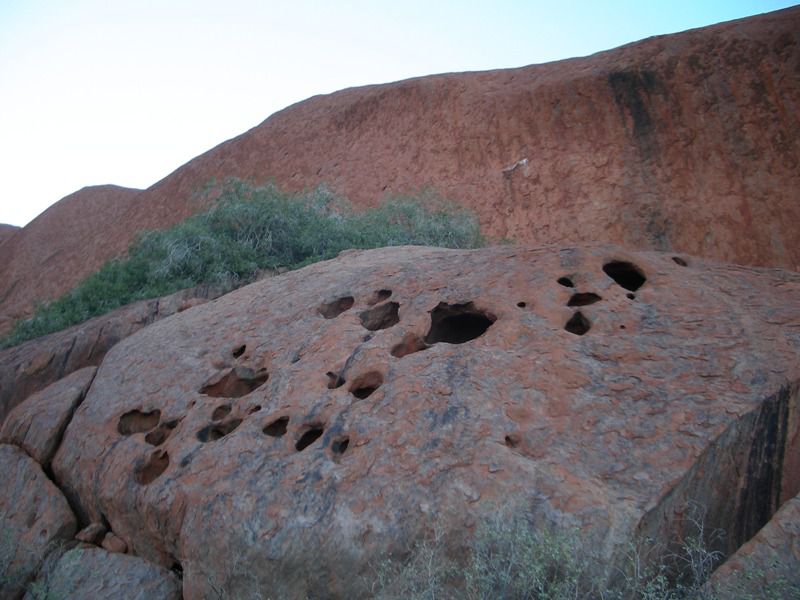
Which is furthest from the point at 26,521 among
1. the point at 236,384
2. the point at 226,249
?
the point at 226,249

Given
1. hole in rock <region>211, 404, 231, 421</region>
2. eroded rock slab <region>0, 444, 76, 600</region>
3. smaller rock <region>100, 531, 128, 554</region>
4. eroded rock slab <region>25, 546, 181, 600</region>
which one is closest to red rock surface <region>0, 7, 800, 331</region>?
hole in rock <region>211, 404, 231, 421</region>

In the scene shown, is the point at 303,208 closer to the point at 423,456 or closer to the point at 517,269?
the point at 517,269

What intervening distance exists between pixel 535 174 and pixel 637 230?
2.37 meters

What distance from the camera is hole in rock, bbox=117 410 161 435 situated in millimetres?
4110

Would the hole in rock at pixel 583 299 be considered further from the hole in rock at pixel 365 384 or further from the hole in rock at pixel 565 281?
the hole in rock at pixel 365 384

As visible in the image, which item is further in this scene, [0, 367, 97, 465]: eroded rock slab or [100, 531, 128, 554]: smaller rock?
[0, 367, 97, 465]: eroded rock slab

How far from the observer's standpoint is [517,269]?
4.11 meters

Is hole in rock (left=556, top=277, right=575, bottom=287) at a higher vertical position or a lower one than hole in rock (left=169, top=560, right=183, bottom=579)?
higher

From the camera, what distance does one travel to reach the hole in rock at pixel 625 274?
161 inches

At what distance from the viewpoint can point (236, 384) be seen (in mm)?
4137

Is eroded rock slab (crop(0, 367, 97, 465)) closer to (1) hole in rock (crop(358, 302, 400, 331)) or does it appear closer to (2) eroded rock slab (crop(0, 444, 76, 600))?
(2) eroded rock slab (crop(0, 444, 76, 600))

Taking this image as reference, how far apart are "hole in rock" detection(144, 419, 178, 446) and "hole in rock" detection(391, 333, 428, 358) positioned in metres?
1.35

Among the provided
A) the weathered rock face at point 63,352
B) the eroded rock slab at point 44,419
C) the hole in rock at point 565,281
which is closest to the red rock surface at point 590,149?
the weathered rock face at point 63,352

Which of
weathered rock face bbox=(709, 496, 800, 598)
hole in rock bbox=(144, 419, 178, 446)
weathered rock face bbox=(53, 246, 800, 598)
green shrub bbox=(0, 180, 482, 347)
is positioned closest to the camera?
weathered rock face bbox=(709, 496, 800, 598)
